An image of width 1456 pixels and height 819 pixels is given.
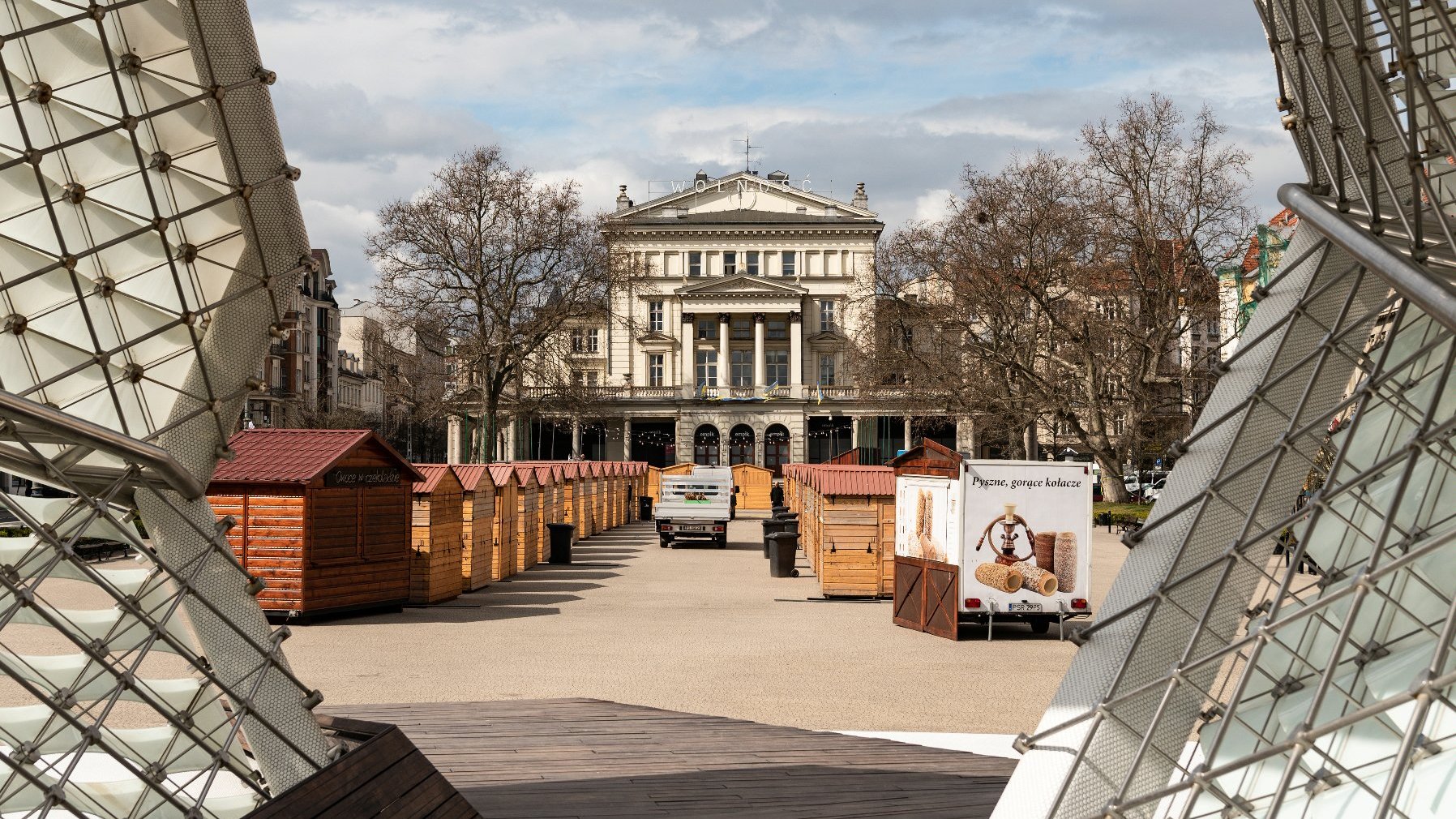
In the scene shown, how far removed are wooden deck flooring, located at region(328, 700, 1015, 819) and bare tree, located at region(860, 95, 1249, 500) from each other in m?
29.6

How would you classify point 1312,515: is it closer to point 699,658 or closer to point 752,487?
point 699,658

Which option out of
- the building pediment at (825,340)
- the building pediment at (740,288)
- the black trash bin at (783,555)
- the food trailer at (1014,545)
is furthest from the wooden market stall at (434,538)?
the building pediment at (825,340)

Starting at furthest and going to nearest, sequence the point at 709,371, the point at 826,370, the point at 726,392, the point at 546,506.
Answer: the point at 826,370, the point at 709,371, the point at 726,392, the point at 546,506

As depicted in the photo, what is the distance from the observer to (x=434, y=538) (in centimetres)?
2308

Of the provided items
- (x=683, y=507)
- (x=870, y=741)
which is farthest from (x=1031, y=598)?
(x=683, y=507)

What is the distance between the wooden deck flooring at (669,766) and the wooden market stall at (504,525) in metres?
15.1

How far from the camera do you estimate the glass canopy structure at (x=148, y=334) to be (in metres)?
5.71

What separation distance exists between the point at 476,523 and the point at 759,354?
6565 centimetres

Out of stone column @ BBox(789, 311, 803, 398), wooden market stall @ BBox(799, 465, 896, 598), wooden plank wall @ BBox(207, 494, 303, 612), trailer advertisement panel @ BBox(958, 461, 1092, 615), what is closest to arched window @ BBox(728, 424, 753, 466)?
stone column @ BBox(789, 311, 803, 398)

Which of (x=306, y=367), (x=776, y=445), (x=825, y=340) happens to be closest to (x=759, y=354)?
(x=825, y=340)

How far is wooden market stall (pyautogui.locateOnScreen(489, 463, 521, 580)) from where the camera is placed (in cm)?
2697

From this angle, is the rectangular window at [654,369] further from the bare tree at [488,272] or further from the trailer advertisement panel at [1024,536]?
the trailer advertisement panel at [1024,536]

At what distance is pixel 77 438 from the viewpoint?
18.3 feet

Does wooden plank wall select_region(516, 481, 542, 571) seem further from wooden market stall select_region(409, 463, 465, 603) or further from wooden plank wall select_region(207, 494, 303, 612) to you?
wooden plank wall select_region(207, 494, 303, 612)
